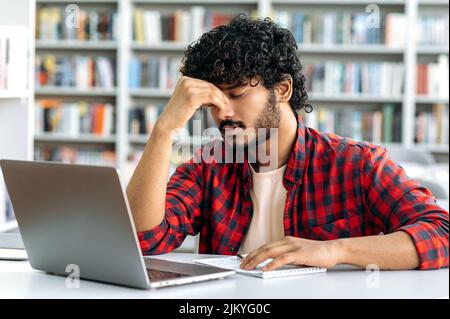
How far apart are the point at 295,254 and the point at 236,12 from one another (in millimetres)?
4350

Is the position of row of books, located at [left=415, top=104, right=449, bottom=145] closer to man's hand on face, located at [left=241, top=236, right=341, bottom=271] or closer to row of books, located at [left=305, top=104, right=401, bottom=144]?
row of books, located at [left=305, top=104, right=401, bottom=144]

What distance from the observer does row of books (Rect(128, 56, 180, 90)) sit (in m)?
5.48

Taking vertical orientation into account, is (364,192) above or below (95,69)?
below

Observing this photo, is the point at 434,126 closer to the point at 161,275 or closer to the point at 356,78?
the point at 356,78

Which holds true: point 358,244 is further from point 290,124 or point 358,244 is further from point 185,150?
point 185,150

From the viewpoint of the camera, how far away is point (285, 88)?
184 centimetres

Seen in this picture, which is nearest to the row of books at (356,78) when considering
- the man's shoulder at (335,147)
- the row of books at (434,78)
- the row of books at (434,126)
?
the row of books at (434,78)

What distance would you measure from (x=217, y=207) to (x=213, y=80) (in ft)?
0.98

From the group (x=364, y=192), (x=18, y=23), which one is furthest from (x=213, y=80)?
(x=18, y=23)

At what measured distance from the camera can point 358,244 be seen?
4.73 feet

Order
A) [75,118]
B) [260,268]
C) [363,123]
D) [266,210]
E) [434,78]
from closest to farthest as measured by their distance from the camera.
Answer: [260,268], [266,210], [434,78], [363,123], [75,118]

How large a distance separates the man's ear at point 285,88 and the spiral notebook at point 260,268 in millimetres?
467

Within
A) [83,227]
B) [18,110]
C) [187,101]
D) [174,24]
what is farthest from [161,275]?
[174,24]

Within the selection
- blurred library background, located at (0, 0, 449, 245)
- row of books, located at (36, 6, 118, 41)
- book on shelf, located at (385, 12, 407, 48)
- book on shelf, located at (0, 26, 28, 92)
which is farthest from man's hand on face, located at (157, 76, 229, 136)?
row of books, located at (36, 6, 118, 41)
